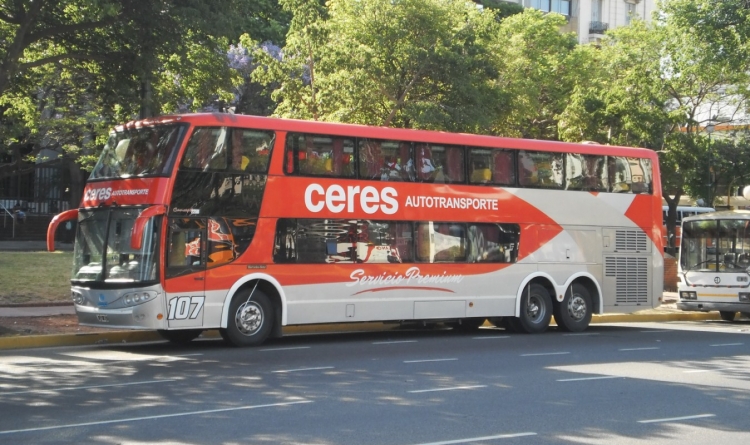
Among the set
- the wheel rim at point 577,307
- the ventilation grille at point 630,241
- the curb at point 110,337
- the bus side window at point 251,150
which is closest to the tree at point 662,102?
the ventilation grille at point 630,241

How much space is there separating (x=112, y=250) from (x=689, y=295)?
16.0 metres

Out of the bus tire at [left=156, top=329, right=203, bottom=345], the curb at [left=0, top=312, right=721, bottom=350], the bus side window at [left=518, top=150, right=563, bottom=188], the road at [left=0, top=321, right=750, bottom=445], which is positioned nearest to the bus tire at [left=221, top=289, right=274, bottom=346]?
the road at [left=0, top=321, right=750, bottom=445]

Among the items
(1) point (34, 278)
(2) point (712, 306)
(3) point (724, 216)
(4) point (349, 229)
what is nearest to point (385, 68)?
(3) point (724, 216)

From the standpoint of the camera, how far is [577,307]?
2098 centimetres

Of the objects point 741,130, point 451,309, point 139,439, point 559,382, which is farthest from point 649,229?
point 741,130

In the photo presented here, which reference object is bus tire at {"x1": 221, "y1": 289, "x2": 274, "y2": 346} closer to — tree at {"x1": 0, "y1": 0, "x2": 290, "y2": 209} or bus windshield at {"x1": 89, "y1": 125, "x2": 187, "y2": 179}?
bus windshield at {"x1": 89, "y1": 125, "x2": 187, "y2": 179}

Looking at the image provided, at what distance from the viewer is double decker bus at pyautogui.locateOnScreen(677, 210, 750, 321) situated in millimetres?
24562

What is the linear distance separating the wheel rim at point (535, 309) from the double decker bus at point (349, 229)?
0.03 metres

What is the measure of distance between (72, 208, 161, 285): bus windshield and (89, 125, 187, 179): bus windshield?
27.5 inches

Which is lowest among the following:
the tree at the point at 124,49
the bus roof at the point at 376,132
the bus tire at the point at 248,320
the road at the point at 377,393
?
the road at the point at 377,393

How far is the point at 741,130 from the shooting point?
4088 cm

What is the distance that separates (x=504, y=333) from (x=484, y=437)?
39.4 ft

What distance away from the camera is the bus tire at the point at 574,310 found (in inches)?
818

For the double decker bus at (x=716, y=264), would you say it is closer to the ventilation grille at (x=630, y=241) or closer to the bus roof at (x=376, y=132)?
the ventilation grille at (x=630, y=241)
